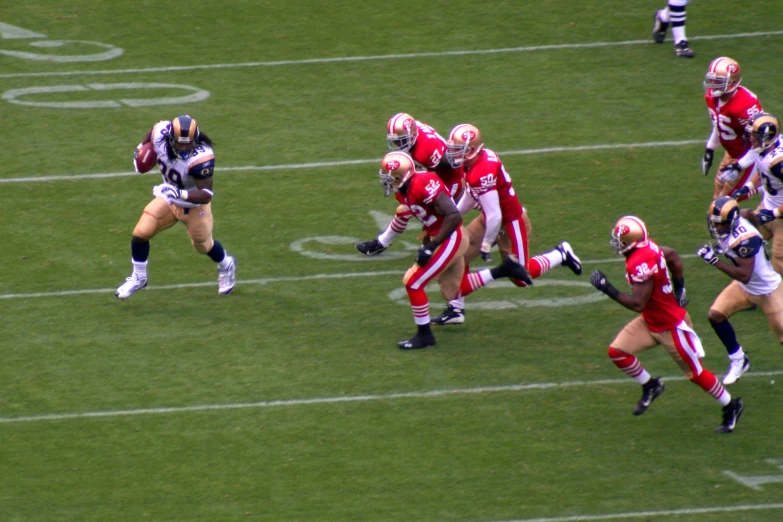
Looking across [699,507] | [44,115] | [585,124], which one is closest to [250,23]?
[44,115]

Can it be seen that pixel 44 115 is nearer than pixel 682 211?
No

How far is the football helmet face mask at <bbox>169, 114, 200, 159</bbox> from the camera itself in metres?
8.37

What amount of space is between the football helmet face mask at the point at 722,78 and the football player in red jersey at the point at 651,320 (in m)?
2.70

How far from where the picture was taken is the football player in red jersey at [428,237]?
7.84 metres

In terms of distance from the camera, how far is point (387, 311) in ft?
28.8

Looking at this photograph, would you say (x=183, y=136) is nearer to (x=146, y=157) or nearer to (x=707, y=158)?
(x=146, y=157)

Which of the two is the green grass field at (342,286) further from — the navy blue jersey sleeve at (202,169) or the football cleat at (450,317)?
the navy blue jersey sleeve at (202,169)

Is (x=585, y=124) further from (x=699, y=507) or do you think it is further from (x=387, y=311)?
(x=699, y=507)

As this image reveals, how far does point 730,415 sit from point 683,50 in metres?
7.21

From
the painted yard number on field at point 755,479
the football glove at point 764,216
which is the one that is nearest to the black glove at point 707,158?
the football glove at point 764,216

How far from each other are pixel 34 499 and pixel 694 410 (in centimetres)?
406

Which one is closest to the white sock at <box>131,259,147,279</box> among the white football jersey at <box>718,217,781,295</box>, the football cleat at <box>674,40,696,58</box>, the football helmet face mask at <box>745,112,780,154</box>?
the white football jersey at <box>718,217,781,295</box>

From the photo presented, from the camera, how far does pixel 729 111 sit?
30.7ft

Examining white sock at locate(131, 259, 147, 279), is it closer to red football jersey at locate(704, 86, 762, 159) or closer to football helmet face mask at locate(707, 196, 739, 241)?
football helmet face mask at locate(707, 196, 739, 241)
